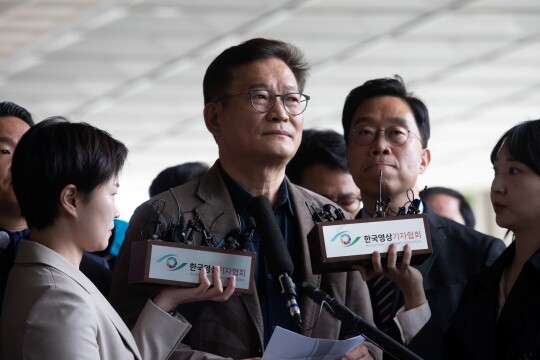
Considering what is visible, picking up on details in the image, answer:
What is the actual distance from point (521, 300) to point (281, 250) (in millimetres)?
897

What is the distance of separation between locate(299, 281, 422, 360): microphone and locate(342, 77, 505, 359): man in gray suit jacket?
0.59 m

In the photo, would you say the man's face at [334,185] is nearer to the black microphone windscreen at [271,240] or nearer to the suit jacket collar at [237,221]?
the suit jacket collar at [237,221]

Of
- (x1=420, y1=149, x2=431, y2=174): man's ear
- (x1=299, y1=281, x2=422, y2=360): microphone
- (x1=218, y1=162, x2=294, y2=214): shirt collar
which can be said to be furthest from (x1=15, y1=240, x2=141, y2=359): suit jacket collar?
(x1=420, y1=149, x2=431, y2=174): man's ear

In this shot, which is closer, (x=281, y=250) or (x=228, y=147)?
(x=281, y=250)

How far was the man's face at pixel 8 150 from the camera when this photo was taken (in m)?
3.71

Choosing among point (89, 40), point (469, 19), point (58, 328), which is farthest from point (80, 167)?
point (469, 19)

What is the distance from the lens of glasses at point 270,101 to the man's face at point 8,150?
91 cm

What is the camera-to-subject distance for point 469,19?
13.7m

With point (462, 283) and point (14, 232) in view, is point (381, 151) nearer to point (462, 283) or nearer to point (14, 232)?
point (462, 283)

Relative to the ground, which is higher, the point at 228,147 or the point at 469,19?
the point at 469,19

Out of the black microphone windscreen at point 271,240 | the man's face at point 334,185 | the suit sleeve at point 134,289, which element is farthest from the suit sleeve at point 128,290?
the man's face at point 334,185

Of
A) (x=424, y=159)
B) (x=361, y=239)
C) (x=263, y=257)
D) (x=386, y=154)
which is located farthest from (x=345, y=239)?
(x=424, y=159)

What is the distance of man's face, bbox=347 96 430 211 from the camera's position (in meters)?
4.18

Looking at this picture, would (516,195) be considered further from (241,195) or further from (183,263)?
(183,263)
